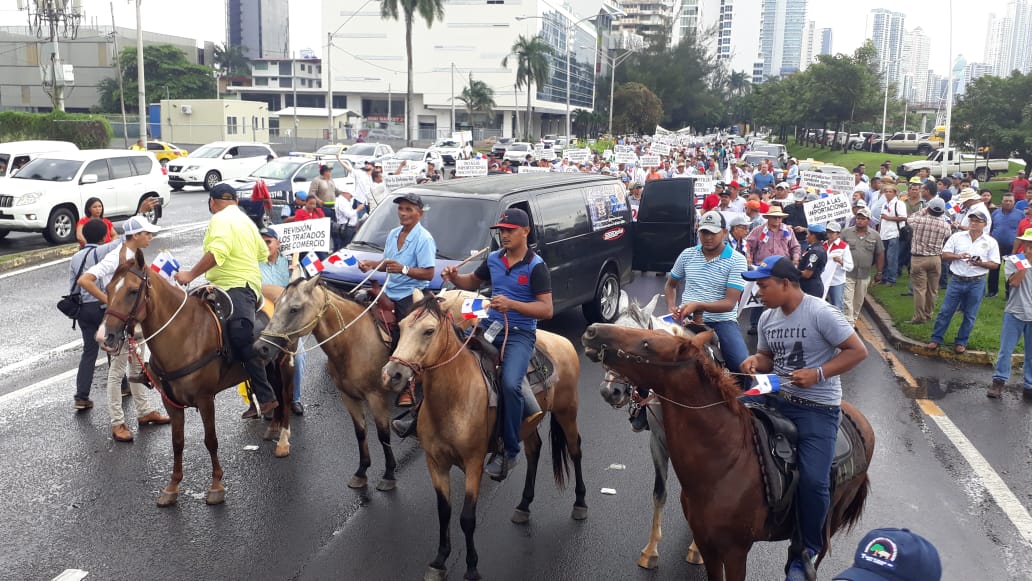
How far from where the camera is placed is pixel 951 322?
1338 cm

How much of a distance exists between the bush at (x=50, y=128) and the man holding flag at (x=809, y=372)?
38200 mm

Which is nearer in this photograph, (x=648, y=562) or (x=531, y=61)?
(x=648, y=562)

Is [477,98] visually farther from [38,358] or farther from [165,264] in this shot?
[165,264]

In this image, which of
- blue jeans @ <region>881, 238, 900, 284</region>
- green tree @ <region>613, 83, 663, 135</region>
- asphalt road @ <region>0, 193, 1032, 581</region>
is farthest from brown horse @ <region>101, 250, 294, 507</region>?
green tree @ <region>613, 83, 663, 135</region>

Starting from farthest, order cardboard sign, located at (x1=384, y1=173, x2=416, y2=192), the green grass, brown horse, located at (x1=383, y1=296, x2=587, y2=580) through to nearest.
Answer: cardboard sign, located at (x1=384, y1=173, x2=416, y2=192) → the green grass → brown horse, located at (x1=383, y1=296, x2=587, y2=580)

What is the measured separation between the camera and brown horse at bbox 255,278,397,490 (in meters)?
6.52

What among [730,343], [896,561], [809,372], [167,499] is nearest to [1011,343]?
[730,343]

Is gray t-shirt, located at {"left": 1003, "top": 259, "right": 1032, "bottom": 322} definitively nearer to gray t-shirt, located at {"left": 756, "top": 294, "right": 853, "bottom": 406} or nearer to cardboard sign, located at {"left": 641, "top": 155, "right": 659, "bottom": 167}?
gray t-shirt, located at {"left": 756, "top": 294, "right": 853, "bottom": 406}

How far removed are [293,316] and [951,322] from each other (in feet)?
36.3

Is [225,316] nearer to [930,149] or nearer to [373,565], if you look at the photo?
[373,565]

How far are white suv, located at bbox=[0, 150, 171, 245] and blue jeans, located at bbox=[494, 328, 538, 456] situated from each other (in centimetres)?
1615

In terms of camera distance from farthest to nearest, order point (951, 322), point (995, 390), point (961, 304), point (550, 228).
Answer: point (951, 322), point (550, 228), point (961, 304), point (995, 390)

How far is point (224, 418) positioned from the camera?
911cm

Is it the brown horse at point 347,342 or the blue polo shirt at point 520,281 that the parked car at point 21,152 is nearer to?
the brown horse at point 347,342
